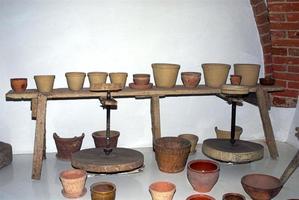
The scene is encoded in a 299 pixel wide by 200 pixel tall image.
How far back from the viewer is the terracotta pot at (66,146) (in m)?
4.17

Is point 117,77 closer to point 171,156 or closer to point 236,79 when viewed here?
point 171,156

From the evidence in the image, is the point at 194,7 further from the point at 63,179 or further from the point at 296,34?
the point at 63,179

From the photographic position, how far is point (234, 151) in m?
3.83

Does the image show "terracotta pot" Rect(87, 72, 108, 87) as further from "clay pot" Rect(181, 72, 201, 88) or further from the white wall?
"clay pot" Rect(181, 72, 201, 88)

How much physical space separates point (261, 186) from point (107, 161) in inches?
59.3

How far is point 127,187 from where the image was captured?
3500 millimetres

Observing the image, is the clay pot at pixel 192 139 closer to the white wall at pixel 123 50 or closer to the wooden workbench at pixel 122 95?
the white wall at pixel 123 50

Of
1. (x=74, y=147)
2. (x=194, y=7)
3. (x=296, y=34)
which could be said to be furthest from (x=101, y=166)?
(x=296, y=34)

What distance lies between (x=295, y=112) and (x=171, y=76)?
1917 mm

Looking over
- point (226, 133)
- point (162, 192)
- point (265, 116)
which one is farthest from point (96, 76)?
point (265, 116)

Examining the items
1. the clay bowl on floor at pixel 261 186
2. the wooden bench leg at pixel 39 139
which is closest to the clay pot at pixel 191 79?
the clay bowl on floor at pixel 261 186

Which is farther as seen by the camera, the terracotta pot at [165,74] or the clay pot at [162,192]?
the terracotta pot at [165,74]

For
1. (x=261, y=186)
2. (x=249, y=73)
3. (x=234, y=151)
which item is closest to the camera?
(x=261, y=186)

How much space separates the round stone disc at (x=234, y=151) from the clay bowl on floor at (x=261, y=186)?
1.35ft
